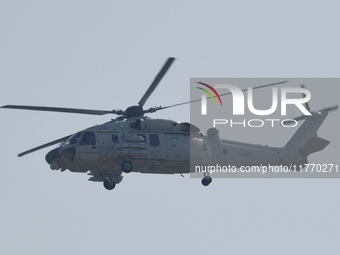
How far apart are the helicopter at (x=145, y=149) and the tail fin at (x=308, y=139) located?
0.17 ft

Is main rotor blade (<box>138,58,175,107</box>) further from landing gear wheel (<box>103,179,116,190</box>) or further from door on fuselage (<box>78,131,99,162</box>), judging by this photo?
landing gear wheel (<box>103,179,116,190</box>)

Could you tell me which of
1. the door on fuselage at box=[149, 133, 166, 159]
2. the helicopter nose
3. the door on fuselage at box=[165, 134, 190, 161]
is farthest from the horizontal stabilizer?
the helicopter nose

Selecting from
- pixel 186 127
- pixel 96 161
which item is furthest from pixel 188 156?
pixel 96 161

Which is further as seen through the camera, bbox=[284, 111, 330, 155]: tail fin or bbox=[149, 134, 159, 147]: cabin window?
bbox=[284, 111, 330, 155]: tail fin

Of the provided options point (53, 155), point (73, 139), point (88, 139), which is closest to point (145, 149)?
point (88, 139)

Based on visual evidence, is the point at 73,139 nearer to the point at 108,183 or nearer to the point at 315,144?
the point at 108,183

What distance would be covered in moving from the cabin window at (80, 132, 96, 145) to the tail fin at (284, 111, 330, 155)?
10528 mm

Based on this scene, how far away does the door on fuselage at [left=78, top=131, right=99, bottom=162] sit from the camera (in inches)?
1876

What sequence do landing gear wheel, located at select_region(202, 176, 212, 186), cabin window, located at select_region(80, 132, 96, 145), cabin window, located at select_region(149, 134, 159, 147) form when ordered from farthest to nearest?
landing gear wheel, located at select_region(202, 176, 212, 186)
cabin window, located at select_region(149, 134, 159, 147)
cabin window, located at select_region(80, 132, 96, 145)

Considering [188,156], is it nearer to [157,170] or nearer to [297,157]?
[157,170]

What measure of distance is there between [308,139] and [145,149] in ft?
30.9

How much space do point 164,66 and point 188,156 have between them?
16.6ft

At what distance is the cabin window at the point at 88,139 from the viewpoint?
158ft

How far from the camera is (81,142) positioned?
158 feet
